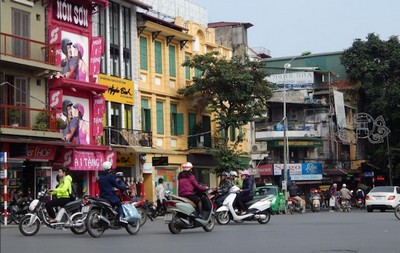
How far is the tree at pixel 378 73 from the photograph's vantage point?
63000 millimetres

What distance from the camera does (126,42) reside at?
38062 mm

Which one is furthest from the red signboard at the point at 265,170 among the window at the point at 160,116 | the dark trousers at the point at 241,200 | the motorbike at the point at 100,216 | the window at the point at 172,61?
the motorbike at the point at 100,216

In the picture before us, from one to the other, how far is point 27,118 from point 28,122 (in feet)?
0.56

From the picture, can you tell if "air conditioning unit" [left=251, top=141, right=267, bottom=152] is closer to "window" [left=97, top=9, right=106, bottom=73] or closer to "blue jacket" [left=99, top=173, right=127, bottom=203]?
"window" [left=97, top=9, right=106, bottom=73]

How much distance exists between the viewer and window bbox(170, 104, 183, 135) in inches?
1660

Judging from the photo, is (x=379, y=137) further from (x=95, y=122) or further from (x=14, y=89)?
(x=14, y=89)

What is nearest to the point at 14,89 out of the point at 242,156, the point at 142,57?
the point at 142,57

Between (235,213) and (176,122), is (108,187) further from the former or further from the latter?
(176,122)

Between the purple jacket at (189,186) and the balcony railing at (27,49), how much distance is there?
1219 cm

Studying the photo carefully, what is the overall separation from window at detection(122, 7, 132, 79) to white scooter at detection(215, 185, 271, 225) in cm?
1567

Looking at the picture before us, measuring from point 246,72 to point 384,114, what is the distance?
84.5 ft

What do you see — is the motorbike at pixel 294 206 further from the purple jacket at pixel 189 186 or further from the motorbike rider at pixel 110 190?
the motorbike rider at pixel 110 190

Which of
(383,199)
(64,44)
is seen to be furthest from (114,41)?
(383,199)

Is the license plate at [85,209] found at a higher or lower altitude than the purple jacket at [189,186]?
lower
